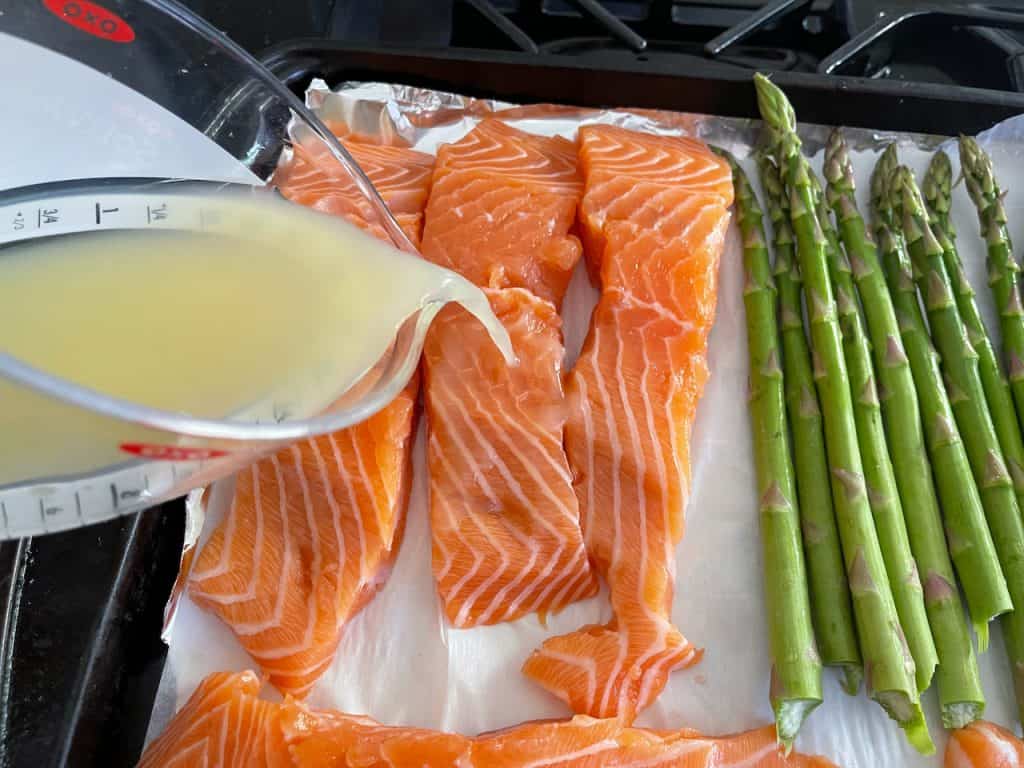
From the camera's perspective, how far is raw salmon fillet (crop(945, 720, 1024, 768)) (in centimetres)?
181

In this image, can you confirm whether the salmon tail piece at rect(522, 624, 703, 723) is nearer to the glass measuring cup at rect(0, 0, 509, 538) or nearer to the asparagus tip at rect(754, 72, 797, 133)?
the glass measuring cup at rect(0, 0, 509, 538)

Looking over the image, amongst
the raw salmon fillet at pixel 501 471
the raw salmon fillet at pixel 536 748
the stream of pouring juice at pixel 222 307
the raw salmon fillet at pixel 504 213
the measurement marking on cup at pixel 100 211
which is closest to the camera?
the stream of pouring juice at pixel 222 307

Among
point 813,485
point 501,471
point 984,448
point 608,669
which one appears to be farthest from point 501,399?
point 984,448

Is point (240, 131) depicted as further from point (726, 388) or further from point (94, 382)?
point (726, 388)

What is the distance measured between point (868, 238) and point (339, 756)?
201cm

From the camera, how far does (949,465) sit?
2.15 meters

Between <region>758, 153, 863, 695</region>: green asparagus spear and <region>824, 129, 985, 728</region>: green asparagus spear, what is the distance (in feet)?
0.58

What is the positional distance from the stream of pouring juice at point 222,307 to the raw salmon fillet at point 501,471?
0.31 m

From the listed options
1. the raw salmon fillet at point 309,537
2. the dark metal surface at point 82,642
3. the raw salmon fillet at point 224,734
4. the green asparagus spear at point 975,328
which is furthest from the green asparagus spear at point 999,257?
the dark metal surface at point 82,642

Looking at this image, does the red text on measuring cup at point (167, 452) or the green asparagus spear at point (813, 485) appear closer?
the red text on measuring cup at point (167, 452)

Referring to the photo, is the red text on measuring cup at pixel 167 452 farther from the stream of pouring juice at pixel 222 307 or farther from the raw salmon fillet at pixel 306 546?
the raw salmon fillet at pixel 306 546

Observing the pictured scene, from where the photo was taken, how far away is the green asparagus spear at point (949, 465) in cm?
200

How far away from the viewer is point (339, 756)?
177cm

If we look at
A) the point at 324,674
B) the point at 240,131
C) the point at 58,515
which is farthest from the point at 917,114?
the point at 58,515
